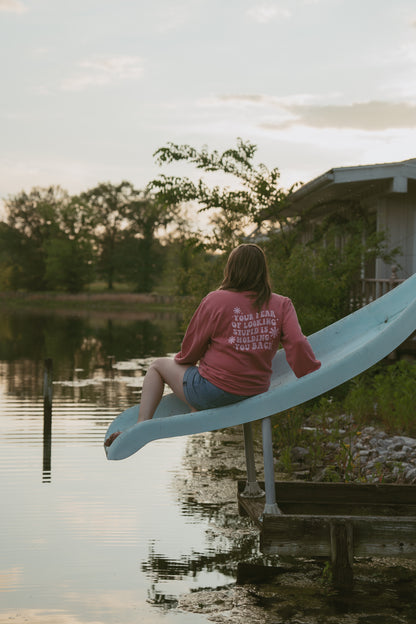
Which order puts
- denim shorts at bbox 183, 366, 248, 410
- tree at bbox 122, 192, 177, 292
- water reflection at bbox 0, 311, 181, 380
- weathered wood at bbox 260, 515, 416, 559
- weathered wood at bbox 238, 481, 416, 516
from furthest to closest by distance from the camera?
tree at bbox 122, 192, 177, 292, water reflection at bbox 0, 311, 181, 380, weathered wood at bbox 238, 481, 416, 516, denim shorts at bbox 183, 366, 248, 410, weathered wood at bbox 260, 515, 416, 559

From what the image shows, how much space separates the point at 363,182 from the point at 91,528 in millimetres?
11050

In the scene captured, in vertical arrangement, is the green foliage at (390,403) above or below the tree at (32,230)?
below

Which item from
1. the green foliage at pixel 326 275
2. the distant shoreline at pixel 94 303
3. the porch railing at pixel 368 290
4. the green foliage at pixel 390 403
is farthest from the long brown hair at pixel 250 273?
the distant shoreline at pixel 94 303

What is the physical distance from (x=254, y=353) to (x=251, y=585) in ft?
4.98

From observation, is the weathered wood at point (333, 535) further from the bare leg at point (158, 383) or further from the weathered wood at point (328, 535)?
the bare leg at point (158, 383)

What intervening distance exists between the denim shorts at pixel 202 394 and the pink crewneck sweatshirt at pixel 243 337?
0.04m

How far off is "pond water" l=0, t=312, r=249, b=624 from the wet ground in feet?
0.45

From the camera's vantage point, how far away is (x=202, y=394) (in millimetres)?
5516

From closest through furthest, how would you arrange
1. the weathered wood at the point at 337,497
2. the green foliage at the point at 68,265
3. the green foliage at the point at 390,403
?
the weathered wood at the point at 337,497 → the green foliage at the point at 390,403 → the green foliage at the point at 68,265

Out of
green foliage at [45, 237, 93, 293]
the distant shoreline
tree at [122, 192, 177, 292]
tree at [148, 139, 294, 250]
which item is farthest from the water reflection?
tree at [122, 192, 177, 292]

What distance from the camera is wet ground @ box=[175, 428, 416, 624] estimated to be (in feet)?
16.0

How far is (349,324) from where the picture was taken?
6.15 m

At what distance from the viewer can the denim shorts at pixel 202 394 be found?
548 cm

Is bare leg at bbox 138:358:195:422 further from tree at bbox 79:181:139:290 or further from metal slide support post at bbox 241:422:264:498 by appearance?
tree at bbox 79:181:139:290
